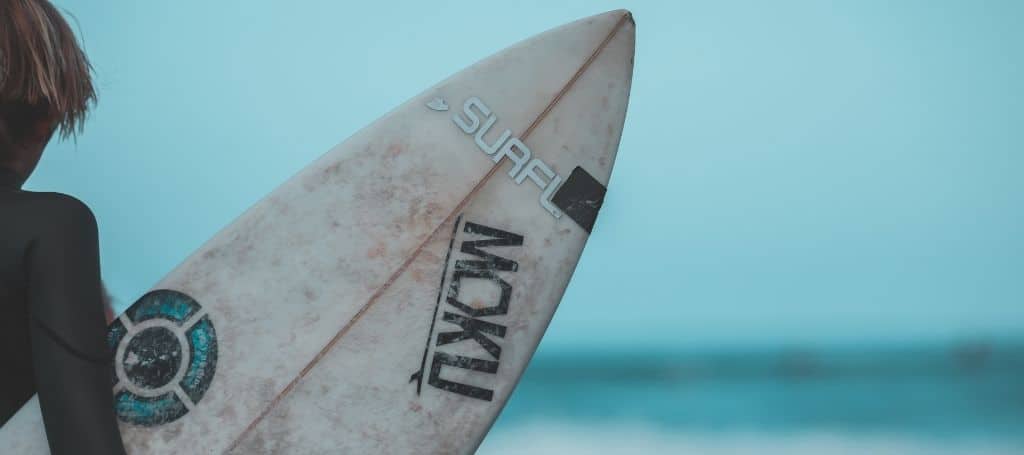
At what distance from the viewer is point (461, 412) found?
1.80 metres

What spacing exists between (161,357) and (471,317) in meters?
0.56

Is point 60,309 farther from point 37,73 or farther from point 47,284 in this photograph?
point 37,73

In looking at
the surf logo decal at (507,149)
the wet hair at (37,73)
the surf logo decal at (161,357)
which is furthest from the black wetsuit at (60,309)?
the surf logo decal at (507,149)

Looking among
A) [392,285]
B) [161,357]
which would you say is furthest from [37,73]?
[392,285]

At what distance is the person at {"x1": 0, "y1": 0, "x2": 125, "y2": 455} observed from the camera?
1.09m

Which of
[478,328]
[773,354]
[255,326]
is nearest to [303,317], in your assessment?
[255,326]

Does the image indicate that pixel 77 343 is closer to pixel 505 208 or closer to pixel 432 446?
pixel 432 446

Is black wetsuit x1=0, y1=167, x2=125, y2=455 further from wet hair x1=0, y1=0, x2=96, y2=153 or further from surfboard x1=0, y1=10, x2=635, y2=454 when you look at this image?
surfboard x1=0, y1=10, x2=635, y2=454

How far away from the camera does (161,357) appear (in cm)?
162

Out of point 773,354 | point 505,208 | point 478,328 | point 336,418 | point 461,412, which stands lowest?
point 336,418

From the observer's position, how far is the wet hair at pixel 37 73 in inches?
46.2

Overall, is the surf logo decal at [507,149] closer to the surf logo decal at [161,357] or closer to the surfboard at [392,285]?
the surfboard at [392,285]

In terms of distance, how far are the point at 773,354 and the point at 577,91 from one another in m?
10.6

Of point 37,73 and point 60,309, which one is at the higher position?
point 37,73
